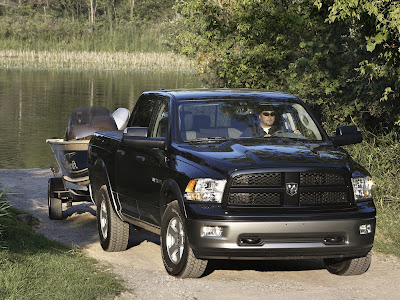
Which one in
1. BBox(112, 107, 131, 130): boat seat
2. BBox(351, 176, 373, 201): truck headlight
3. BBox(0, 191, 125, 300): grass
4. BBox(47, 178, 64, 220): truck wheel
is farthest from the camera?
BBox(112, 107, 131, 130): boat seat

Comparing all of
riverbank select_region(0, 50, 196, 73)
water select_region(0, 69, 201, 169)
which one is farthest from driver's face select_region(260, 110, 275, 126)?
riverbank select_region(0, 50, 196, 73)

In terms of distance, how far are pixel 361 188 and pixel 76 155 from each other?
18.9 feet

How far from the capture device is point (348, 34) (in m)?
18.4

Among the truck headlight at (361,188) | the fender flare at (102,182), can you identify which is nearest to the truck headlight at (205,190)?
the truck headlight at (361,188)

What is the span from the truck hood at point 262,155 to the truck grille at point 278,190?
9 cm

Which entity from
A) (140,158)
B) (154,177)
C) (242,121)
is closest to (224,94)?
(242,121)

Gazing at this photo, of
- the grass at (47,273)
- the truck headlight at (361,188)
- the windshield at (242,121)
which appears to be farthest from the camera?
the windshield at (242,121)

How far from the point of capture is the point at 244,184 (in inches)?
342

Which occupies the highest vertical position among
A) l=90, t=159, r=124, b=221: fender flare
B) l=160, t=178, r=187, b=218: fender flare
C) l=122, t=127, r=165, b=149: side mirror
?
l=122, t=127, r=165, b=149: side mirror

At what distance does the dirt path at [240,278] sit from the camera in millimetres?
8742

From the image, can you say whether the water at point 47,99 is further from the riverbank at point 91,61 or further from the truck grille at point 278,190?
the truck grille at point 278,190

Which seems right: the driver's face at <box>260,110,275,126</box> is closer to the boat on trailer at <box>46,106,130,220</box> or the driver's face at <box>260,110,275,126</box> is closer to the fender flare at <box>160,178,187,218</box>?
the fender flare at <box>160,178,187,218</box>

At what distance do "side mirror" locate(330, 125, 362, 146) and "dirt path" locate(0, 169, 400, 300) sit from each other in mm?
1404

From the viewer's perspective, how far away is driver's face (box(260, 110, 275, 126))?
10086mm
